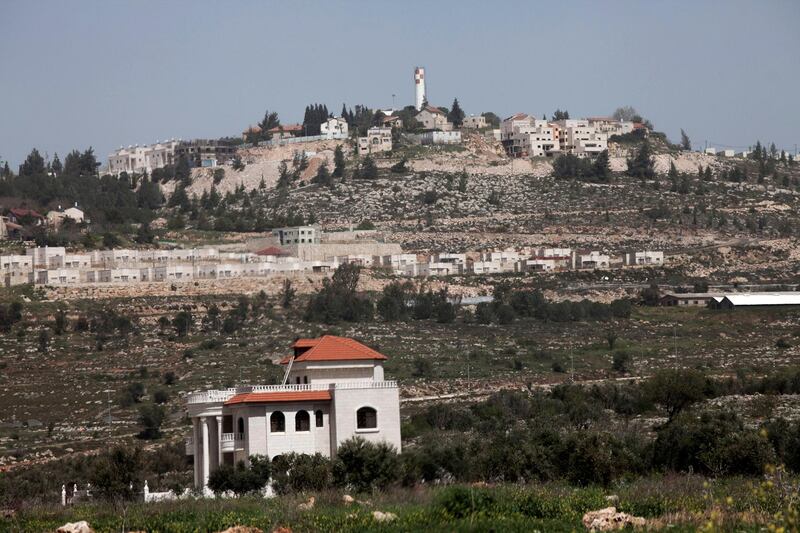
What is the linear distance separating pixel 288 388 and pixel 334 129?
4462 inches

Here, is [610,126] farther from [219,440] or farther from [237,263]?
[219,440]

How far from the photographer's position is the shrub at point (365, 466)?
39.6m

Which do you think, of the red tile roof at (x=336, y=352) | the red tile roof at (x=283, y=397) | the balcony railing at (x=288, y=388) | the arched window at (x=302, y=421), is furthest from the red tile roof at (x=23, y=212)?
the arched window at (x=302, y=421)

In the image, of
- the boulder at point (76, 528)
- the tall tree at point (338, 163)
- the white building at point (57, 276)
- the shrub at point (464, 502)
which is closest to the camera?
the boulder at point (76, 528)

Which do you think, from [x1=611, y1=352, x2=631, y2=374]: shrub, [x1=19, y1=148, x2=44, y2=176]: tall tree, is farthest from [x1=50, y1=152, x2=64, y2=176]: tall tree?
[x1=611, y1=352, x2=631, y2=374]: shrub

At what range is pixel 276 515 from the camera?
31.1 metres

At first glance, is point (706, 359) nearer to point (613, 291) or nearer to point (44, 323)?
point (613, 291)

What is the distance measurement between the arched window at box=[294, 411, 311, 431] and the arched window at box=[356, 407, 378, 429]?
4.45 feet

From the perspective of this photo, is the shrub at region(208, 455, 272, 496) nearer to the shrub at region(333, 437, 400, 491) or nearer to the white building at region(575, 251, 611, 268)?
the shrub at region(333, 437, 400, 491)

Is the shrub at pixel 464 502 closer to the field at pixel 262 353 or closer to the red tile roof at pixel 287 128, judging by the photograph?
the field at pixel 262 353

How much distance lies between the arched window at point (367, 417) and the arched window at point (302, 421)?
4.45 ft

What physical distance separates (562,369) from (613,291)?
28.9 m

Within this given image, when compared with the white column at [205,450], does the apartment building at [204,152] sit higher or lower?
higher

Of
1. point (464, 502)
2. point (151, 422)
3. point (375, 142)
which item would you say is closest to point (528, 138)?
point (375, 142)
